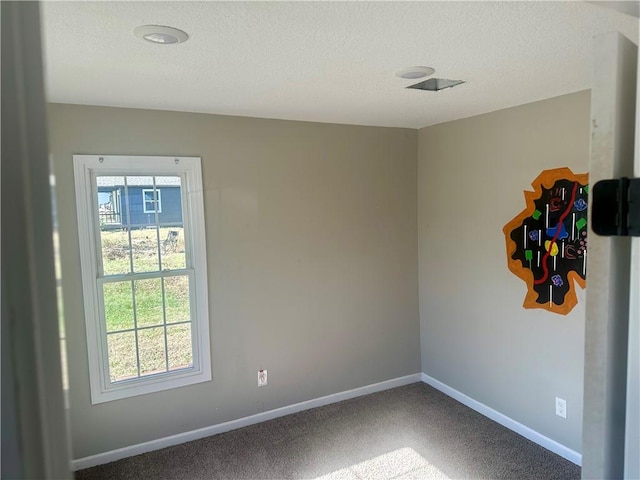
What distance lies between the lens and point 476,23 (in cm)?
153

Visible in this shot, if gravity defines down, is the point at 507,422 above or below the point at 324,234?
below

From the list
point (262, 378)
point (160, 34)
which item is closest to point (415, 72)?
point (160, 34)

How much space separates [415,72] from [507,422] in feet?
8.48

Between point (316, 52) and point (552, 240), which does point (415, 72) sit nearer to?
point (316, 52)

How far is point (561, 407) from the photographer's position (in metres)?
2.82

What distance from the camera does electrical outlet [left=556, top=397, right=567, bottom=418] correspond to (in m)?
2.79

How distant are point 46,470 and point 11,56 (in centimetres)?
43

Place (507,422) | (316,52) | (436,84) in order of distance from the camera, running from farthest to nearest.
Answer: (507,422)
(436,84)
(316,52)

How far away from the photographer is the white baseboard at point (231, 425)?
9.44 ft

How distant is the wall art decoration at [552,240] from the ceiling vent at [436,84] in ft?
3.13

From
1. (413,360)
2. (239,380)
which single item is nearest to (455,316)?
(413,360)

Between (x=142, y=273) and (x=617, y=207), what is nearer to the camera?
(x=617, y=207)

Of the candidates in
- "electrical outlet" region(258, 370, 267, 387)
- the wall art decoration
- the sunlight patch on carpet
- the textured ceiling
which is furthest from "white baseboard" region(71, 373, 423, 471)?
the textured ceiling

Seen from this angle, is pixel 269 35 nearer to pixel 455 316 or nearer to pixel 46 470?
pixel 46 470
